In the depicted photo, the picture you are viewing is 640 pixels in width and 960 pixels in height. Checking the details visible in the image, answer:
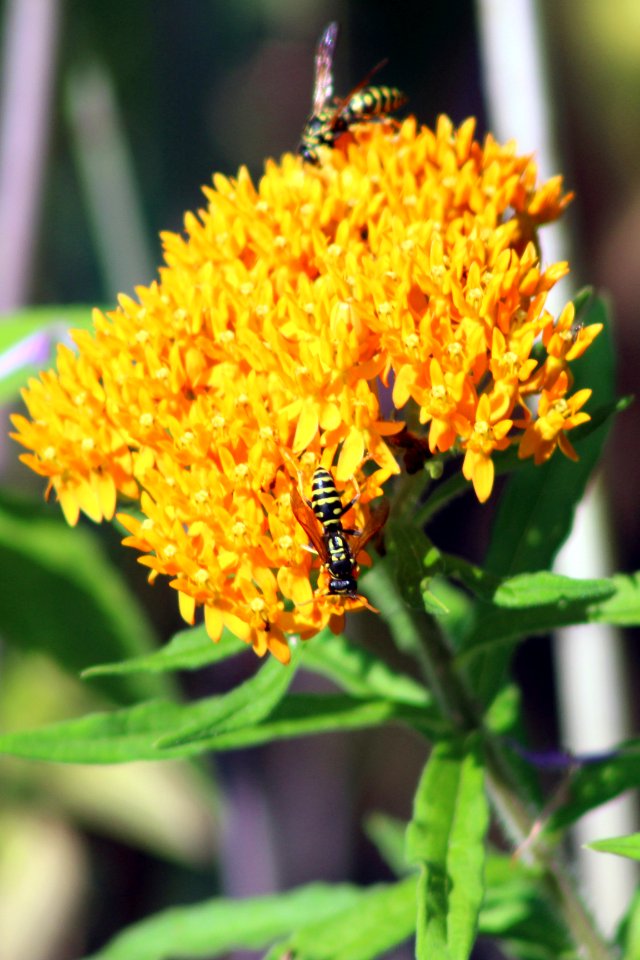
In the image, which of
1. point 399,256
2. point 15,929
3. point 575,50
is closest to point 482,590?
point 399,256

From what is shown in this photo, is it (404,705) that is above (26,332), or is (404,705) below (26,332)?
below

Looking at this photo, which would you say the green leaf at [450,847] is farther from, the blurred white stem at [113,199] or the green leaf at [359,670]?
the blurred white stem at [113,199]

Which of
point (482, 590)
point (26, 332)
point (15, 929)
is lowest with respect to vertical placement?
point (15, 929)

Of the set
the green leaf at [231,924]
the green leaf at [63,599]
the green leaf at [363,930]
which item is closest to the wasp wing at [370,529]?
the green leaf at [363,930]

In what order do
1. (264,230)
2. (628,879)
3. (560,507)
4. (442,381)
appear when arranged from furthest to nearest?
1. (628,879)
2. (560,507)
3. (264,230)
4. (442,381)

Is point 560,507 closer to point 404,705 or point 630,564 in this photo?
point 404,705

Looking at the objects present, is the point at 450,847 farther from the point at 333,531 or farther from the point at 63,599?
the point at 63,599
